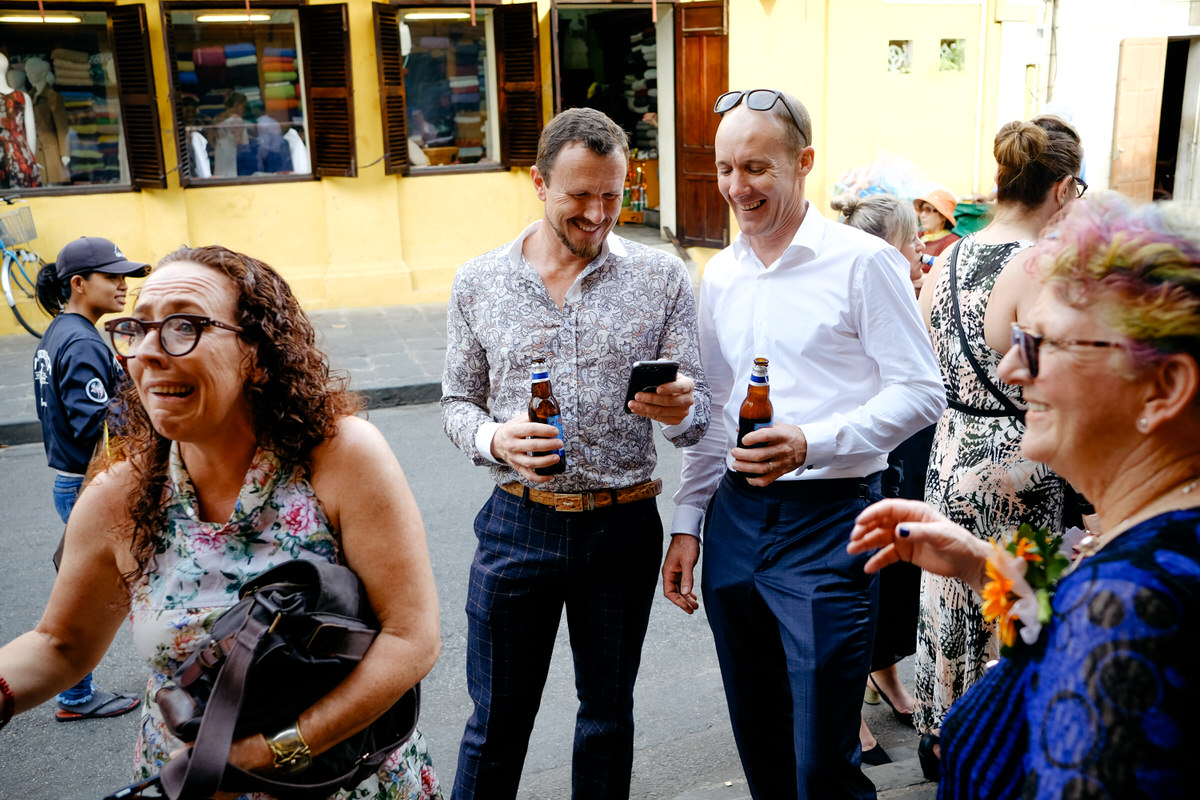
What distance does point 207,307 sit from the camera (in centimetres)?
212

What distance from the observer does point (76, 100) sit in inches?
436

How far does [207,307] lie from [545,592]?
128 centimetres

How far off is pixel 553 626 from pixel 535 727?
1267 mm

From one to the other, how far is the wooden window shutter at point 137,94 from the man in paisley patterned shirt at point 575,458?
9.35 metres

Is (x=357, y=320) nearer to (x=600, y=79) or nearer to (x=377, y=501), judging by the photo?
(x=600, y=79)

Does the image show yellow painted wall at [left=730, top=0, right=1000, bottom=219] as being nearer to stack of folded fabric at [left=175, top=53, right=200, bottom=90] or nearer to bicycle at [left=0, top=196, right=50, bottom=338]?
stack of folded fabric at [left=175, top=53, right=200, bottom=90]

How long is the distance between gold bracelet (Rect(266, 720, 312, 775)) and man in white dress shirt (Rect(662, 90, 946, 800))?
1.28 m

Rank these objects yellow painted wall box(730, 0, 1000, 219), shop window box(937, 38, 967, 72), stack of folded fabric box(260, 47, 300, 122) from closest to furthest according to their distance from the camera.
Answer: stack of folded fabric box(260, 47, 300, 122), yellow painted wall box(730, 0, 1000, 219), shop window box(937, 38, 967, 72)

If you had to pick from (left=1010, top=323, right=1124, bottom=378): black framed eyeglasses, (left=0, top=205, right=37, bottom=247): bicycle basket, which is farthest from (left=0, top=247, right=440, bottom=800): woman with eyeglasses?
(left=0, top=205, right=37, bottom=247): bicycle basket

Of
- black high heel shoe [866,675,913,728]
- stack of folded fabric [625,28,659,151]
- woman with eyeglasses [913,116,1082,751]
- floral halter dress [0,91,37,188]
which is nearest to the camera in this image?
woman with eyeglasses [913,116,1082,751]

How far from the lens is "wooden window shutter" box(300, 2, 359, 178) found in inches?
434

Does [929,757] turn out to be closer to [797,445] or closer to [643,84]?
[797,445]

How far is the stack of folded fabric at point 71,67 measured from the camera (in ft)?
35.6

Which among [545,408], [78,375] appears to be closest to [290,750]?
[545,408]
